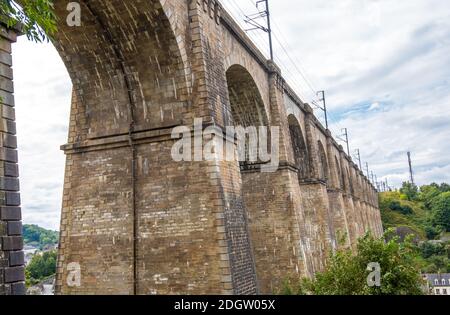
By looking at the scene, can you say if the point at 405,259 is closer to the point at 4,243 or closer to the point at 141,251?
the point at 141,251

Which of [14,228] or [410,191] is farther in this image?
[410,191]

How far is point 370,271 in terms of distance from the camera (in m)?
10.4

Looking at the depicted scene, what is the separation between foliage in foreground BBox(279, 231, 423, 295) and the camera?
10.1 m

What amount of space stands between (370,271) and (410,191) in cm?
10924

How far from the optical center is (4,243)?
16.2ft

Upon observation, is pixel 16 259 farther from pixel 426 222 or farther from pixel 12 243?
pixel 426 222

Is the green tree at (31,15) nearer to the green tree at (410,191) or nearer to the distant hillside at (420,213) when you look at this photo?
the distant hillside at (420,213)

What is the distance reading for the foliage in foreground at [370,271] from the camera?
10.1m

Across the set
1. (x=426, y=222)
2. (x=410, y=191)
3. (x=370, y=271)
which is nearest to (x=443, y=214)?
(x=426, y=222)

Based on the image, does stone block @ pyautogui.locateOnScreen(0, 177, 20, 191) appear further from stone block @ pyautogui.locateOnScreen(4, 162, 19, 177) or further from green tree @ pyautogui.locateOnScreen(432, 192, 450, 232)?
green tree @ pyautogui.locateOnScreen(432, 192, 450, 232)

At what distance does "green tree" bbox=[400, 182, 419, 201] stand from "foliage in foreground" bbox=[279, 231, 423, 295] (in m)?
102

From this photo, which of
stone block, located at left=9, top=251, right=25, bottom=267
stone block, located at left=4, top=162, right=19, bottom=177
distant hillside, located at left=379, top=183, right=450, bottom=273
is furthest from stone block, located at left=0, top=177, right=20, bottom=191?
distant hillside, located at left=379, top=183, right=450, bottom=273

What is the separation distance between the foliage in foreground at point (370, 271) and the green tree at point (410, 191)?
10231cm
